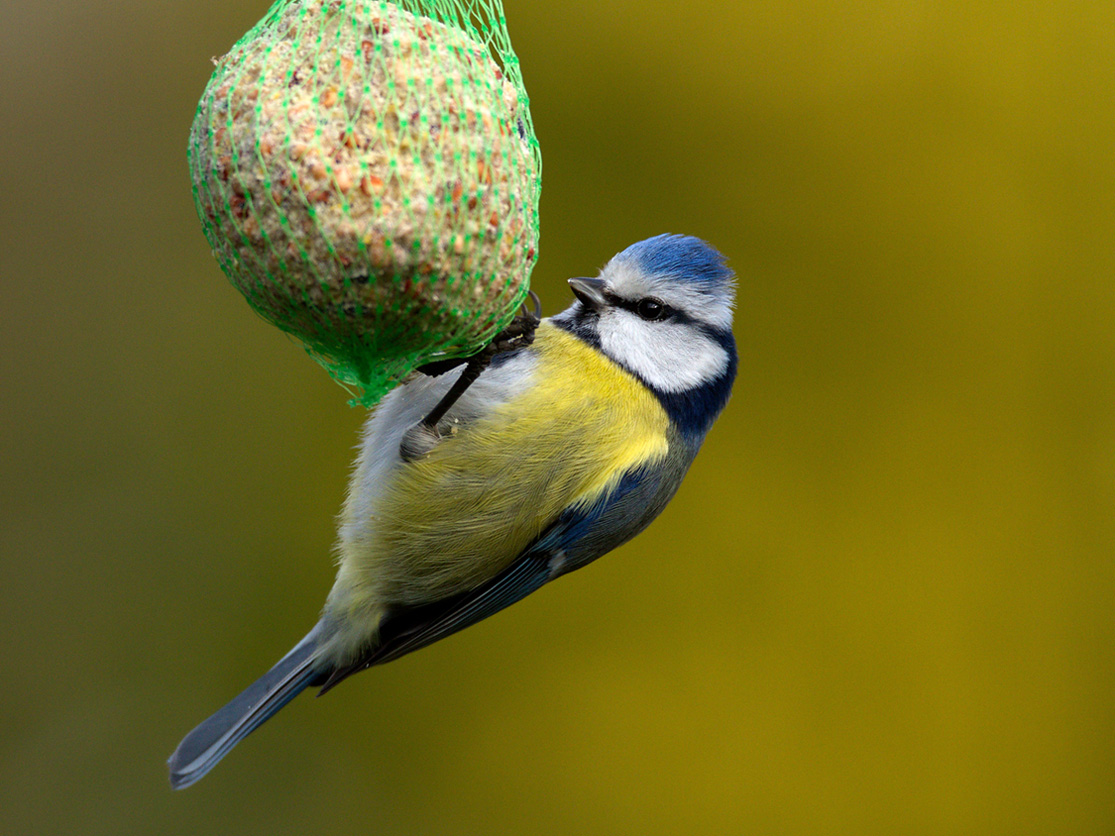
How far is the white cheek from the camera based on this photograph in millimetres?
1814

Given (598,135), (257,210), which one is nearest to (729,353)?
(257,210)

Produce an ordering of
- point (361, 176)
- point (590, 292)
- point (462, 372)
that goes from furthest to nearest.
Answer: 1. point (590, 292)
2. point (462, 372)
3. point (361, 176)

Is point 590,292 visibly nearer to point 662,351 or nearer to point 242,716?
point 662,351

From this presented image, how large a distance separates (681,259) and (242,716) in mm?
1248

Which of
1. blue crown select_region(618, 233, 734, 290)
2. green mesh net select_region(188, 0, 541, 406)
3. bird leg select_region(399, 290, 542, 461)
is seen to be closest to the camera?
green mesh net select_region(188, 0, 541, 406)

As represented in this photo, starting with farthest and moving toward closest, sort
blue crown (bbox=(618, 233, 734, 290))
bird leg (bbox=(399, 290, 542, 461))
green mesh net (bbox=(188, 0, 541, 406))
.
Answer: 1. blue crown (bbox=(618, 233, 734, 290))
2. bird leg (bbox=(399, 290, 542, 461))
3. green mesh net (bbox=(188, 0, 541, 406))

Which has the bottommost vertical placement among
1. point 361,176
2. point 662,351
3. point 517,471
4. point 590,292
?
point 517,471

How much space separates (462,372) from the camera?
5.36 feet

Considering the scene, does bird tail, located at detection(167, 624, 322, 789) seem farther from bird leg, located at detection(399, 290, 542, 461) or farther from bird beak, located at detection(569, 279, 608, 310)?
bird beak, located at detection(569, 279, 608, 310)

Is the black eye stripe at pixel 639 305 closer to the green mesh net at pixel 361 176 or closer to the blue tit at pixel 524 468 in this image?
the blue tit at pixel 524 468

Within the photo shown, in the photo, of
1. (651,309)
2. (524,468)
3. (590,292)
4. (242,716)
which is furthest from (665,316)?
(242,716)

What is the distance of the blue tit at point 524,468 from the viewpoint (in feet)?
5.70

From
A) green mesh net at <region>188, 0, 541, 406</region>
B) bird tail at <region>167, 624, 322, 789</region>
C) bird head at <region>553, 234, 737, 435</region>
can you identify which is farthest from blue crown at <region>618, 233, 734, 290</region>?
bird tail at <region>167, 624, 322, 789</region>

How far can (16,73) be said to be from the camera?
289 cm
